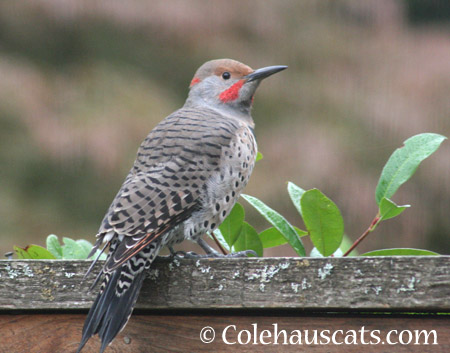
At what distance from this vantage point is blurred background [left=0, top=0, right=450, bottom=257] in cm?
574

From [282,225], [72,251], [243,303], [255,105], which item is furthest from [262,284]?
[255,105]

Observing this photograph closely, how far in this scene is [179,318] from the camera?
149cm

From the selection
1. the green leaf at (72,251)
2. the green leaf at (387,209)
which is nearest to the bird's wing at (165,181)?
the green leaf at (72,251)

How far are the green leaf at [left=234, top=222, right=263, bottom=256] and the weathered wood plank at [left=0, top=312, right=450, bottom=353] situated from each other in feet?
1.06

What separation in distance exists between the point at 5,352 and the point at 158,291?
35 centimetres

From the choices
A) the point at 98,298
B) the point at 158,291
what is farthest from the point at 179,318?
the point at 98,298

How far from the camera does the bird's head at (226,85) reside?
8.34ft

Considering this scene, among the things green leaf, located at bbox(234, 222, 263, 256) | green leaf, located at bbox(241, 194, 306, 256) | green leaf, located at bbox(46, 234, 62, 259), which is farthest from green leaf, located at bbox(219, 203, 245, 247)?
green leaf, located at bbox(46, 234, 62, 259)

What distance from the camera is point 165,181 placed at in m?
1.83

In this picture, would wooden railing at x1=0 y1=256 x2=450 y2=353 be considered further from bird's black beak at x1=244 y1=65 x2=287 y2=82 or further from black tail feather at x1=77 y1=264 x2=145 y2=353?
bird's black beak at x1=244 y1=65 x2=287 y2=82

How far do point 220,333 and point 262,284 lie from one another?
14 centimetres

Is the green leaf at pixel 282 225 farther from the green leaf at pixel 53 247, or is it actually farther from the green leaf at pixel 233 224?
the green leaf at pixel 53 247

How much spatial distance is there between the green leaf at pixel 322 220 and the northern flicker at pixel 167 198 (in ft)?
0.96

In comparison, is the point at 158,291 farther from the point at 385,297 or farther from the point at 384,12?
the point at 384,12
